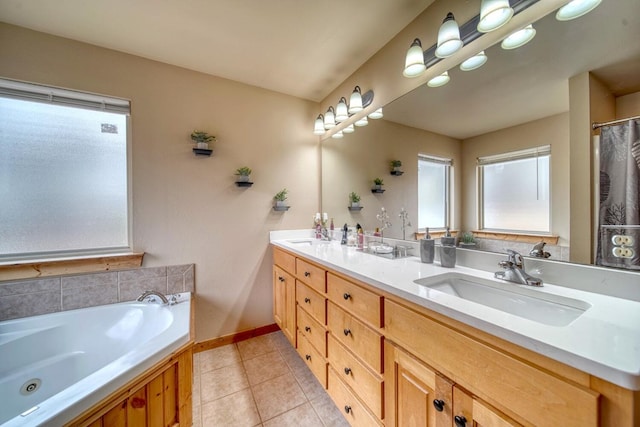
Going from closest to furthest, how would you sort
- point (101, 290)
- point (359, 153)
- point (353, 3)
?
point (353, 3) < point (101, 290) < point (359, 153)

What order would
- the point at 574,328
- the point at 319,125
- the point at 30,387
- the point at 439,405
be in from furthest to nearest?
the point at 319,125, the point at 30,387, the point at 439,405, the point at 574,328

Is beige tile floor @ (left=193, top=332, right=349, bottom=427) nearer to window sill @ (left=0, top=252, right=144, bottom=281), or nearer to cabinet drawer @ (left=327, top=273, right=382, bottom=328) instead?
cabinet drawer @ (left=327, top=273, right=382, bottom=328)

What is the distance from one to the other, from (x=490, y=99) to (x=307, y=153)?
5.59 ft

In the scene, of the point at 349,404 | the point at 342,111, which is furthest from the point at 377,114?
the point at 349,404

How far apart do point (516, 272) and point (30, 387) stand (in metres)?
2.50

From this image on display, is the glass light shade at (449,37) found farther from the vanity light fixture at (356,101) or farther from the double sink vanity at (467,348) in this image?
the double sink vanity at (467,348)

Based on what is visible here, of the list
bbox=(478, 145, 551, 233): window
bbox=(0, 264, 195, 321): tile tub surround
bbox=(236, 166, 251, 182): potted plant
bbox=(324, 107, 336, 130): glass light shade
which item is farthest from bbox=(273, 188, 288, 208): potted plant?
bbox=(478, 145, 551, 233): window

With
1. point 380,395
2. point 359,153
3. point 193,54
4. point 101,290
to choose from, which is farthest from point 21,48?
point 380,395

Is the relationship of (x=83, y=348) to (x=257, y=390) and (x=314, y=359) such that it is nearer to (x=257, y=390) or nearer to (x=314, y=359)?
(x=257, y=390)

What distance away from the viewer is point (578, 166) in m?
0.90

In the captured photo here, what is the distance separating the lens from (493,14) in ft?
3.43

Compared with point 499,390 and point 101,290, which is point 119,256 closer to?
point 101,290

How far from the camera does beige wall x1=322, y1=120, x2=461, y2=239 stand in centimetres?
150

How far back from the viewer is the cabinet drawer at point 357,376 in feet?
3.31
